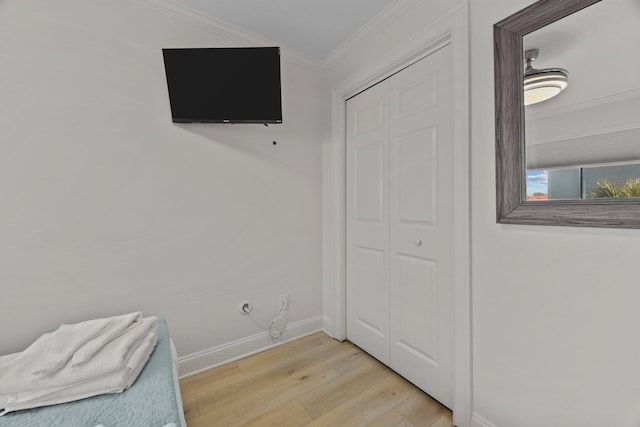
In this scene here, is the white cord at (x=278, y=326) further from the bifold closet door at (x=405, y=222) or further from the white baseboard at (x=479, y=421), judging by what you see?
the white baseboard at (x=479, y=421)

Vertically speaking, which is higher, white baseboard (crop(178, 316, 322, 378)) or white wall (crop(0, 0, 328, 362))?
white wall (crop(0, 0, 328, 362))

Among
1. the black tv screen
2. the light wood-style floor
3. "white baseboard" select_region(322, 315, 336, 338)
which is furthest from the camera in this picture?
"white baseboard" select_region(322, 315, 336, 338)

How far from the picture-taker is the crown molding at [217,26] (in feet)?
5.45

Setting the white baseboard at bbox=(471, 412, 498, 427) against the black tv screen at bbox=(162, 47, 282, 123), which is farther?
the black tv screen at bbox=(162, 47, 282, 123)

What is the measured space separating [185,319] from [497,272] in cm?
190

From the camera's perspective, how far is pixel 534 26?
3.60 feet

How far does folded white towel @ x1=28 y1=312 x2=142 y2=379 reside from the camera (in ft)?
2.97

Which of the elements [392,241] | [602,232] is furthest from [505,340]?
[392,241]

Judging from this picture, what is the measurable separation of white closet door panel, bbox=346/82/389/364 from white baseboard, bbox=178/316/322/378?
1.34 feet

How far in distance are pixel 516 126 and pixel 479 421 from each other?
1.42 metres

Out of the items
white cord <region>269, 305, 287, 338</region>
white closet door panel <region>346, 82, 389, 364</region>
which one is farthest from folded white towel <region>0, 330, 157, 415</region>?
white closet door panel <region>346, 82, 389, 364</region>

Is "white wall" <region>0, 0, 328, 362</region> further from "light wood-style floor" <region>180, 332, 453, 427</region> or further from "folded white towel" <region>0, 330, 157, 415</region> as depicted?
"folded white towel" <region>0, 330, 157, 415</region>

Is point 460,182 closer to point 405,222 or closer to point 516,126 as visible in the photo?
point 516,126

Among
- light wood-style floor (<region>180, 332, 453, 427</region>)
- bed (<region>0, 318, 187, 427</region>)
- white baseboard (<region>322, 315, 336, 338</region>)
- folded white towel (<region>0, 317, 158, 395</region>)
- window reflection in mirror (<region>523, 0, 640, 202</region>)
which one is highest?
window reflection in mirror (<region>523, 0, 640, 202</region>)
